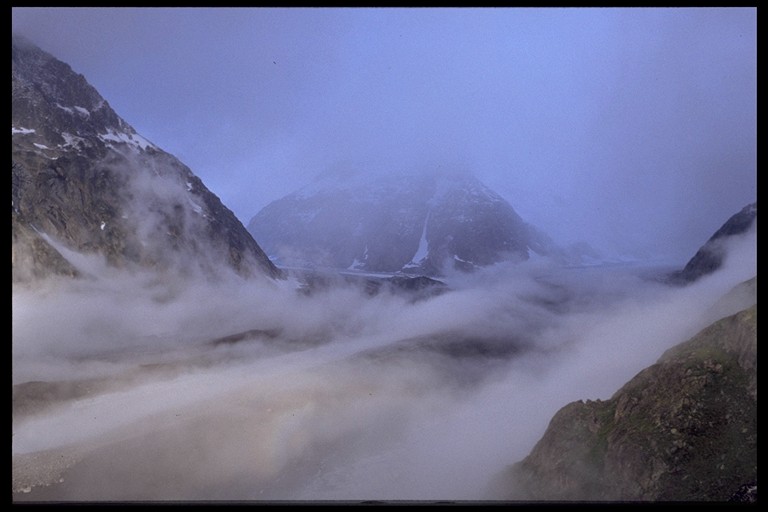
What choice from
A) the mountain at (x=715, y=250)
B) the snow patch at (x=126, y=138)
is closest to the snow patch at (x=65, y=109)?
the snow patch at (x=126, y=138)

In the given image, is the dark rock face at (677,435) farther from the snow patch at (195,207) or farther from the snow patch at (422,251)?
the snow patch at (422,251)

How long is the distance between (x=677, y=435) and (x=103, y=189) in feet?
209

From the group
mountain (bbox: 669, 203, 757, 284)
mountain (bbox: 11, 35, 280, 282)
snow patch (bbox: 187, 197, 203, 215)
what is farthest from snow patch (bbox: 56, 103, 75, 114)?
mountain (bbox: 669, 203, 757, 284)

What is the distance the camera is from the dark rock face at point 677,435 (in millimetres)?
9867

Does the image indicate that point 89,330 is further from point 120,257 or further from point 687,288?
point 687,288

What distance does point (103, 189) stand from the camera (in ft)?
170

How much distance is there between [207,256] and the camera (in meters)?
62.9

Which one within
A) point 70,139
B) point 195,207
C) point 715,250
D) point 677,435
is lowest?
point 677,435

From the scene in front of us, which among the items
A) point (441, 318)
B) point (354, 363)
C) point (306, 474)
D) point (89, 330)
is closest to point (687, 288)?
point (306, 474)

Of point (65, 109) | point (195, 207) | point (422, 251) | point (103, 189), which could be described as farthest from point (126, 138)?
point (422, 251)

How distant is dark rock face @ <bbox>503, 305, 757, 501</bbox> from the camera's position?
987 centimetres

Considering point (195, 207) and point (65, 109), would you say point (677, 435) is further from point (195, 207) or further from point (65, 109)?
point (65, 109)

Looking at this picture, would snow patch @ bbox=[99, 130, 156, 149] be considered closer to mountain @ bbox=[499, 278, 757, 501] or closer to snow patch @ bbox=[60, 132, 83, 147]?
snow patch @ bbox=[60, 132, 83, 147]
